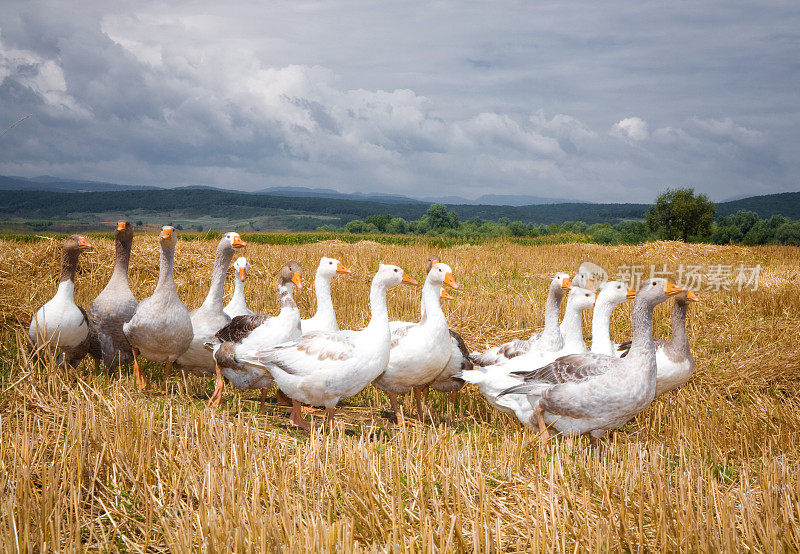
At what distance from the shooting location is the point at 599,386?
5168 mm

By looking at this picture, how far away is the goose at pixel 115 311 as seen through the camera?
714cm

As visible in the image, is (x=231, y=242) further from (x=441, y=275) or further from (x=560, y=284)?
(x=560, y=284)

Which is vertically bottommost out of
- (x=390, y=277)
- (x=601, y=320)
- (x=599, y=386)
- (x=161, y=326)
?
(x=599, y=386)

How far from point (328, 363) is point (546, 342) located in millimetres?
2687

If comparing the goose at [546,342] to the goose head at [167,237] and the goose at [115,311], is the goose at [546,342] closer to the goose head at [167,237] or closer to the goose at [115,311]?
the goose head at [167,237]

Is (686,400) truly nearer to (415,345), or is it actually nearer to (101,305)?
(415,345)

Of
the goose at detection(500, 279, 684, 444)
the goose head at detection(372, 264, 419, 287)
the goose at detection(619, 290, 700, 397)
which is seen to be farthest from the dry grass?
the goose head at detection(372, 264, 419, 287)

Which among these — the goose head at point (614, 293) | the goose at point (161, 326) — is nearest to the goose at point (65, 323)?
the goose at point (161, 326)

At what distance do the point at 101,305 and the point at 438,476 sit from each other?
198 inches

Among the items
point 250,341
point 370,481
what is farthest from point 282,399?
point 370,481

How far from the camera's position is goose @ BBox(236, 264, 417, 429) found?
558cm

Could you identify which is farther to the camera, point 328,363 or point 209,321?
point 209,321

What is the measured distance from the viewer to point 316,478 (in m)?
4.00

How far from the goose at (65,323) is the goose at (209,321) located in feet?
3.89
